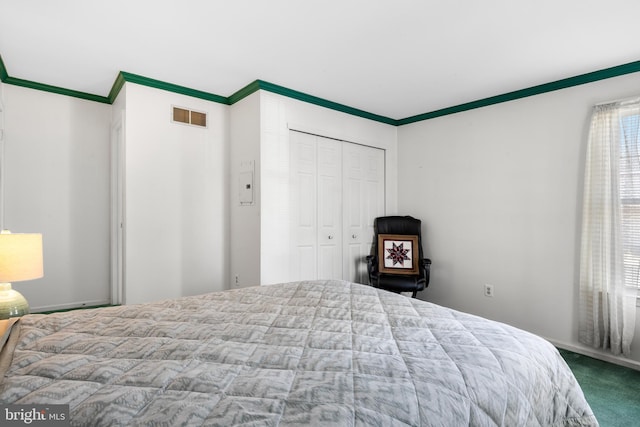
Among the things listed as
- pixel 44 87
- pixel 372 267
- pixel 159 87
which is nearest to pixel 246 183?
pixel 159 87

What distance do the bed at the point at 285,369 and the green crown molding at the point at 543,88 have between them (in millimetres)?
2768

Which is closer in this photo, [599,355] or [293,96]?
[599,355]

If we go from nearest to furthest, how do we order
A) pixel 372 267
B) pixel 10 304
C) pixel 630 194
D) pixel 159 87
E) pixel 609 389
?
pixel 10 304, pixel 609 389, pixel 630 194, pixel 159 87, pixel 372 267

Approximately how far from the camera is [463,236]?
12.5 feet

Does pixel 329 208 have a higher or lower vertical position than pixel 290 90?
lower

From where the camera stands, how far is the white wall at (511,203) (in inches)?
118

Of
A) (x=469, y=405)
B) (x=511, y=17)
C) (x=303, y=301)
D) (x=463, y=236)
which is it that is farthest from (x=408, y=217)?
(x=469, y=405)

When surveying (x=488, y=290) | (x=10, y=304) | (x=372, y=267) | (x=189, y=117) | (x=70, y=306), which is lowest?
(x=70, y=306)

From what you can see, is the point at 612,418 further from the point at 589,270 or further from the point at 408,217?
the point at 408,217

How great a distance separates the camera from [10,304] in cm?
190

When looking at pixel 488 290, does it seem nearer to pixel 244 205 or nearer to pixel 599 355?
pixel 599 355

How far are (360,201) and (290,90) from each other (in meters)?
1.62

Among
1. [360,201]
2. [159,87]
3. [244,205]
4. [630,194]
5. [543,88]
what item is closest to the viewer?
[630,194]

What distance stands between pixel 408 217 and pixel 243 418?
12.2ft
